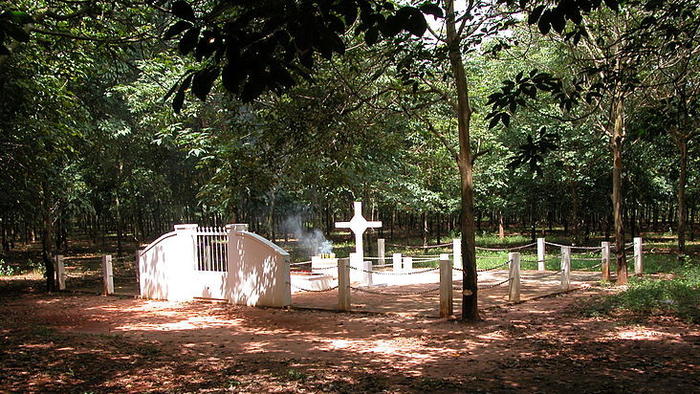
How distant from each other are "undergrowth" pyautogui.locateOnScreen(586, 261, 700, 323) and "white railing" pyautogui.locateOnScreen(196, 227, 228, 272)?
312 inches

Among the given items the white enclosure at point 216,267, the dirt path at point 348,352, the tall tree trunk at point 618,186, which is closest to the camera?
the dirt path at point 348,352

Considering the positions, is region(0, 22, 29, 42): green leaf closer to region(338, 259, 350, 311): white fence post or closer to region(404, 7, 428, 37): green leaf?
region(404, 7, 428, 37): green leaf

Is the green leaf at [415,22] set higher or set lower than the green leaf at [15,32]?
lower

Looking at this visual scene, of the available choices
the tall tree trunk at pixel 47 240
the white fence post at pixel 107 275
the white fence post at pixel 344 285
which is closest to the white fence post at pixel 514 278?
the white fence post at pixel 344 285

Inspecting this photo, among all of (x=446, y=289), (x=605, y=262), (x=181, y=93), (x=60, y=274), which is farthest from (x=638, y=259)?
(x=60, y=274)

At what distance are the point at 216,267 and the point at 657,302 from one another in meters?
9.46

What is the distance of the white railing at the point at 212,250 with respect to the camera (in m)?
13.0

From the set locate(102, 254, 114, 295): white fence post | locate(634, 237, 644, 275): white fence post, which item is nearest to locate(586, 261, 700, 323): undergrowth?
locate(634, 237, 644, 275): white fence post

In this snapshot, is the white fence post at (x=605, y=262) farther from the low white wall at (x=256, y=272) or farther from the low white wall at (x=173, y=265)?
the low white wall at (x=173, y=265)

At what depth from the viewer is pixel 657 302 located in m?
10.3

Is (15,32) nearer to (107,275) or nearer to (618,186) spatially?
(107,275)

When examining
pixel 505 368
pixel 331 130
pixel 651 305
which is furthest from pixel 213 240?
pixel 651 305

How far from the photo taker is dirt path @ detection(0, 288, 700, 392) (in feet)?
19.6

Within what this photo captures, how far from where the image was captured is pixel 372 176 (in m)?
22.7
